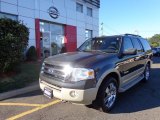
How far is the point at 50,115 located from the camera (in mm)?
4984

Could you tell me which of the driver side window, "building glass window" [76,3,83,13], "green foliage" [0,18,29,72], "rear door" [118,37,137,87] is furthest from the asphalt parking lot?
"building glass window" [76,3,83,13]

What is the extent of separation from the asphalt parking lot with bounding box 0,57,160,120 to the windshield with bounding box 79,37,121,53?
1505 millimetres

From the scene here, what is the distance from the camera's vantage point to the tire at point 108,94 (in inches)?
193

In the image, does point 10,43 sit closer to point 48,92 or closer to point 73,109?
point 48,92

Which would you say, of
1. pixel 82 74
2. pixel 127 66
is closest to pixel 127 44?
pixel 127 66

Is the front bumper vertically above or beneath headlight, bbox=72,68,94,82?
beneath

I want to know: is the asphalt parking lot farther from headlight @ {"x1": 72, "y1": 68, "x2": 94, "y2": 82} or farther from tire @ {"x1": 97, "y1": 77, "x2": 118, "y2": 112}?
headlight @ {"x1": 72, "y1": 68, "x2": 94, "y2": 82}

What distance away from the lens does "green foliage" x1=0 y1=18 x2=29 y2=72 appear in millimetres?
8508

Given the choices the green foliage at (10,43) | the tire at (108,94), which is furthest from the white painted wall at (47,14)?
the tire at (108,94)

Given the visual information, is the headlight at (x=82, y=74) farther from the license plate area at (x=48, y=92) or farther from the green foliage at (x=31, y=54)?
the green foliage at (x=31, y=54)

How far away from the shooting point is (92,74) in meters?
4.59

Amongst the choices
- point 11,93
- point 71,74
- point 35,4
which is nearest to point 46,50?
point 35,4

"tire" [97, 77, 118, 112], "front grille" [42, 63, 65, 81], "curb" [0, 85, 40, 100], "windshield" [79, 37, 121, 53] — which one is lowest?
"curb" [0, 85, 40, 100]

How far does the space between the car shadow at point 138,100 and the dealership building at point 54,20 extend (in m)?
10.4
